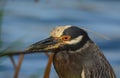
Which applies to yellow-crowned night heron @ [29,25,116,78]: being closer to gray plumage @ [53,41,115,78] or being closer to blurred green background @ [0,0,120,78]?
gray plumage @ [53,41,115,78]

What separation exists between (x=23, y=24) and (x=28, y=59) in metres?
1.33

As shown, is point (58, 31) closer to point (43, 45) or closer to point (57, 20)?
point (43, 45)

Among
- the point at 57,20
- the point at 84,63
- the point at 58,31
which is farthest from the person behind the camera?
the point at 57,20

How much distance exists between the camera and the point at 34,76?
4418mm

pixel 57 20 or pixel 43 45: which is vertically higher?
pixel 43 45

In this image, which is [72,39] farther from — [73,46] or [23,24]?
[23,24]

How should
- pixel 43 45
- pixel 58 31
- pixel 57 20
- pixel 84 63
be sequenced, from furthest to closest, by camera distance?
pixel 57 20 → pixel 84 63 → pixel 58 31 → pixel 43 45

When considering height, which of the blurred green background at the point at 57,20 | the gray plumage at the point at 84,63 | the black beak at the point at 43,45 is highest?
the black beak at the point at 43,45

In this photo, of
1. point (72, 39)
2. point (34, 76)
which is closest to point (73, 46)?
point (72, 39)

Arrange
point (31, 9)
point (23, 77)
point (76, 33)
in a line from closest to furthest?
point (23, 77) → point (76, 33) → point (31, 9)

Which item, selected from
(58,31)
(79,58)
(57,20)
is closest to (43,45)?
(58,31)

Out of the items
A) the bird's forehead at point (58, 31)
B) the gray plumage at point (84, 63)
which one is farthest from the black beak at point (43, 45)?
the gray plumage at point (84, 63)

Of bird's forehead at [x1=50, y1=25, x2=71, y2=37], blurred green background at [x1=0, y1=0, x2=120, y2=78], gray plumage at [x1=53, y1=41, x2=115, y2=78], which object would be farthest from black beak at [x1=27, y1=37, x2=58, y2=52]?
blurred green background at [x1=0, y1=0, x2=120, y2=78]

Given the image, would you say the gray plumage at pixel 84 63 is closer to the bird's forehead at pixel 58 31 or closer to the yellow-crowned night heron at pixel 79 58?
the yellow-crowned night heron at pixel 79 58
